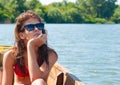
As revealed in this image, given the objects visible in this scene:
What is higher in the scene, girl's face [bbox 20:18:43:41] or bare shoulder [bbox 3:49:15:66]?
girl's face [bbox 20:18:43:41]

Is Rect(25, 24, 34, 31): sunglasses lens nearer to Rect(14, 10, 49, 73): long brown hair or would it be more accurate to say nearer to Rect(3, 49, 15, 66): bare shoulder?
Rect(14, 10, 49, 73): long brown hair

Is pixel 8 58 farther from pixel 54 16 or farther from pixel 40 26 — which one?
pixel 54 16

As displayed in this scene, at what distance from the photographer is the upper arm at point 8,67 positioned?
432 cm

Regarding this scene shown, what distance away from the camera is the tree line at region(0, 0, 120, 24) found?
7756 centimetres

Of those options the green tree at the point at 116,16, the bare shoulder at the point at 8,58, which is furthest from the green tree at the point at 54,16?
the bare shoulder at the point at 8,58

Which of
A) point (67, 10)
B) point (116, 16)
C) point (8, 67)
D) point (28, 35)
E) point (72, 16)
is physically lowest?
point (116, 16)

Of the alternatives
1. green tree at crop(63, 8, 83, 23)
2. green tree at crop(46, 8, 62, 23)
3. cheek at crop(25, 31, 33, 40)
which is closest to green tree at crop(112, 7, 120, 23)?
green tree at crop(63, 8, 83, 23)

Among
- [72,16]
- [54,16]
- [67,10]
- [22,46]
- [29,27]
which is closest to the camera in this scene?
[29,27]

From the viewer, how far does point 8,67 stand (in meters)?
4.33

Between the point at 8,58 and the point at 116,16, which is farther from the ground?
the point at 8,58

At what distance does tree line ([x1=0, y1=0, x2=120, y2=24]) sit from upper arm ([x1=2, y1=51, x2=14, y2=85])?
67894mm

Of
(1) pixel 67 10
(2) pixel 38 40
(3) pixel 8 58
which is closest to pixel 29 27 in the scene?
(2) pixel 38 40

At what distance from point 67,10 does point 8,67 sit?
274ft

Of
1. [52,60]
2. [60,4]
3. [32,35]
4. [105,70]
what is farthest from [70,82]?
[60,4]
